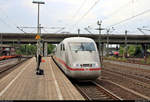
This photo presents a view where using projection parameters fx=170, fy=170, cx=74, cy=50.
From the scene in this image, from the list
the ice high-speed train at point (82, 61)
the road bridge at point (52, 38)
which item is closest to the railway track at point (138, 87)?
the ice high-speed train at point (82, 61)

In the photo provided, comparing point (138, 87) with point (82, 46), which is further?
point (82, 46)

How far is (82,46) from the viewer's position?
12.5 meters

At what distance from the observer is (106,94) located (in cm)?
992

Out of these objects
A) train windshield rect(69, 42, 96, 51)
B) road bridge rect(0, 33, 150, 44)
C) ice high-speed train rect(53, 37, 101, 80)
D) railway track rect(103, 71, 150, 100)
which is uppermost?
road bridge rect(0, 33, 150, 44)

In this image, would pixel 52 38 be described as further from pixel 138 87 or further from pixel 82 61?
pixel 138 87

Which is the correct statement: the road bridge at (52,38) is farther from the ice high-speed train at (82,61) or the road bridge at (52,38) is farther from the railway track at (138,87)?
the ice high-speed train at (82,61)

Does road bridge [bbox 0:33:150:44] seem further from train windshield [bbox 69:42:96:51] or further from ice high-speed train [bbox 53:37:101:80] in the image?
ice high-speed train [bbox 53:37:101:80]

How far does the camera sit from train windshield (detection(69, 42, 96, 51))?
12289 mm

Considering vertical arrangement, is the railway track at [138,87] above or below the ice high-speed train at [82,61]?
below

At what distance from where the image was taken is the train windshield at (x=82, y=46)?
12.3 metres

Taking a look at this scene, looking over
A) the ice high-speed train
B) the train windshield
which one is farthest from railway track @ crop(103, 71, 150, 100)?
the train windshield

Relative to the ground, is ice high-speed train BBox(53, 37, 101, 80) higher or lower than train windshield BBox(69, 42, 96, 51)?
lower

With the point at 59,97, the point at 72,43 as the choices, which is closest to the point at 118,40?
the point at 72,43

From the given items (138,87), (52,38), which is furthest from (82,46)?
(52,38)
